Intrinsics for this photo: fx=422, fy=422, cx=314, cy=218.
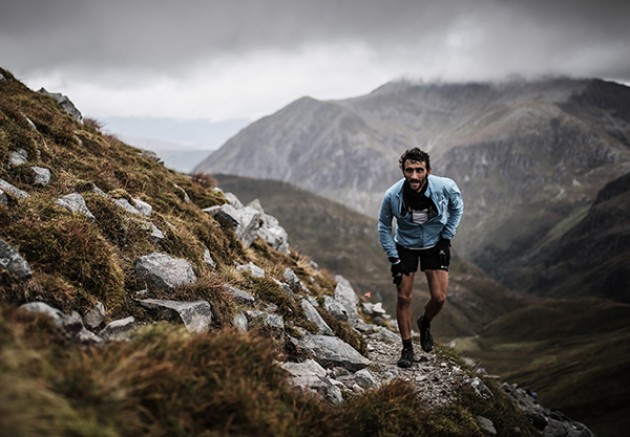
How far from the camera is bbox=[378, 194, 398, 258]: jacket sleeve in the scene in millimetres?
9750

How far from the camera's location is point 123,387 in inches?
147

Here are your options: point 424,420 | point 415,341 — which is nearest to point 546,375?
point 415,341

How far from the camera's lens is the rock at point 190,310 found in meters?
6.91

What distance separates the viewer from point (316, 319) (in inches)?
420

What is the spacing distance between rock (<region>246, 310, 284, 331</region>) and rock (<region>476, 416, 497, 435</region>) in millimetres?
4417

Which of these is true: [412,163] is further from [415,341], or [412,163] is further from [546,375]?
[546,375]

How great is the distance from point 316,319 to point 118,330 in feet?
18.4

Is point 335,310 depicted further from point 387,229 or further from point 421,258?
point 387,229

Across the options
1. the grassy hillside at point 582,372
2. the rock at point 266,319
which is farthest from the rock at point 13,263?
the grassy hillside at point 582,372

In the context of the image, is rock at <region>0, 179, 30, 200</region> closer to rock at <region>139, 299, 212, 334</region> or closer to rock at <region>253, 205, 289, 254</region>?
rock at <region>139, 299, 212, 334</region>

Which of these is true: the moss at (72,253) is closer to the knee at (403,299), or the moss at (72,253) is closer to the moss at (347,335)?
the moss at (347,335)

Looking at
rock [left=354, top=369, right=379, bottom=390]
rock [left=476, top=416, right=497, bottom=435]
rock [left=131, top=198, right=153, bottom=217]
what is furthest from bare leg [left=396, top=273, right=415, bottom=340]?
rock [left=131, top=198, right=153, bottom=217]

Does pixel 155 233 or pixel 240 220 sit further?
pixel 240 220

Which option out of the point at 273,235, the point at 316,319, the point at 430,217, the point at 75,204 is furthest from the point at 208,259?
the point at 273,235
